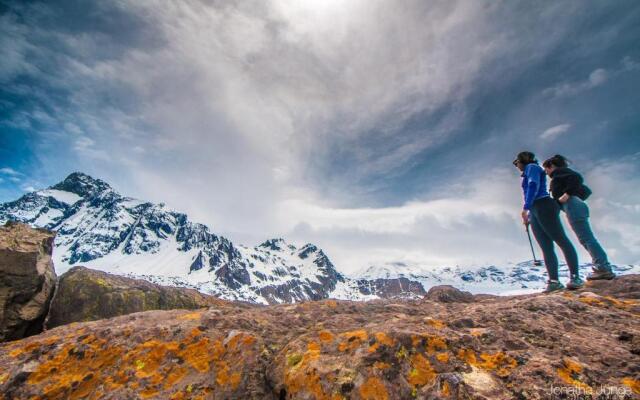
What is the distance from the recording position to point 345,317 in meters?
6.00

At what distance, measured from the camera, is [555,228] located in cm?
894

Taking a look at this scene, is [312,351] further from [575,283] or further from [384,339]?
[575,283]

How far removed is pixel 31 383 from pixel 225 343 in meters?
2.58

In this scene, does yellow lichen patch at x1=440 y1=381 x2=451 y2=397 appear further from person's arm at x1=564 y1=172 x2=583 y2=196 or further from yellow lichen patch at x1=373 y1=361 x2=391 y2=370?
person's arm at x1=564 y1=172 x2=583 y2=196

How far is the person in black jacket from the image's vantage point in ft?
28.2

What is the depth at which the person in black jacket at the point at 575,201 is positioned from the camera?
339 inches

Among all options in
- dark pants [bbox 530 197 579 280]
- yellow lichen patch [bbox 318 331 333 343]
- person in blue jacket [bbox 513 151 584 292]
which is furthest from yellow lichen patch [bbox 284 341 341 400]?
dark pants [bbox 530 197 579 280]

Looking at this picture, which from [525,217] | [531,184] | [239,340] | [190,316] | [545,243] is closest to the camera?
[239,340]

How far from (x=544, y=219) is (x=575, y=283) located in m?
2.07

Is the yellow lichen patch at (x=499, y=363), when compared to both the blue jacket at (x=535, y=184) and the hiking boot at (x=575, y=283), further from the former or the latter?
the blue jacket at (x=535, y=184)

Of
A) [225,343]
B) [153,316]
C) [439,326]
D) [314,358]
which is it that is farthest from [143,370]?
[439,326]

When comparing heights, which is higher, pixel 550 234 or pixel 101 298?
pixel 550 234


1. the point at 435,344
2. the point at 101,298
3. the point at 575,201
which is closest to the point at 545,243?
the point at 575,201

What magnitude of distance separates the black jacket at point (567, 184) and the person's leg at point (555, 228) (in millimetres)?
549
